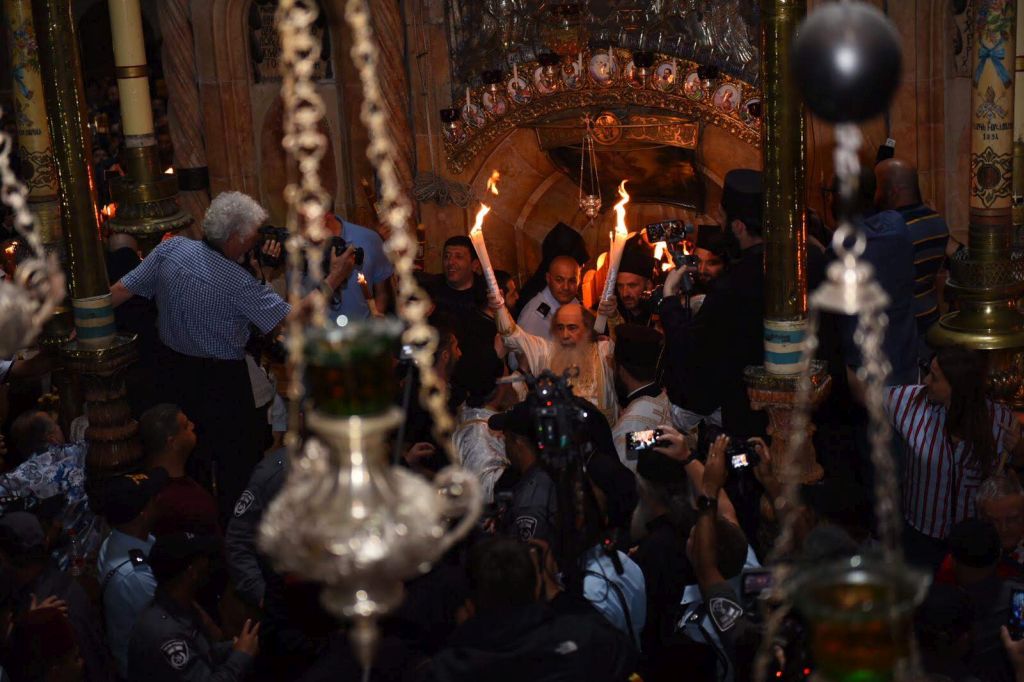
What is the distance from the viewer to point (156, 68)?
33.3 ft

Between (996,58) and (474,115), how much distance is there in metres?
3.69

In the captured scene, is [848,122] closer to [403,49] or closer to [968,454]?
[968,454]

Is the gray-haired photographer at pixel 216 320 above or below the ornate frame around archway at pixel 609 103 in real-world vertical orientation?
below

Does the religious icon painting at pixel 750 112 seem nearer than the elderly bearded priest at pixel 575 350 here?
No

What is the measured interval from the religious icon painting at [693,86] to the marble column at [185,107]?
280 centimetres

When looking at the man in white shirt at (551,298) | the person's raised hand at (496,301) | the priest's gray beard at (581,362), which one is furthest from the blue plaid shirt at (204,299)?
the man in white shirt at (551,298)

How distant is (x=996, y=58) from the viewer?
609cm

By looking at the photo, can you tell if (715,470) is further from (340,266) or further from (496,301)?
(340,266)

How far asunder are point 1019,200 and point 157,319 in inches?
158

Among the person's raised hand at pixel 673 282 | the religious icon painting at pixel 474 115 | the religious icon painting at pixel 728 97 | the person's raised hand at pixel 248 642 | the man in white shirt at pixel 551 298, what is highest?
the religious icon painting at pixel 728 97

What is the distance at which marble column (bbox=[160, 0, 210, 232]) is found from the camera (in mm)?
8734

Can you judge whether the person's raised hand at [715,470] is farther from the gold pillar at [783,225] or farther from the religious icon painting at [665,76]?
the religious icon painting at [665,76]

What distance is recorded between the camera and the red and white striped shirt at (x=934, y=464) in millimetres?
4969

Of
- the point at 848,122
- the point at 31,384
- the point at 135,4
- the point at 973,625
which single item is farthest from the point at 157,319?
the point at 848,122
